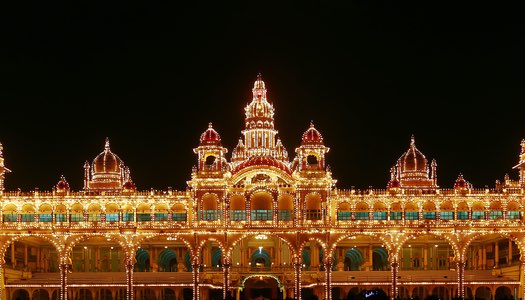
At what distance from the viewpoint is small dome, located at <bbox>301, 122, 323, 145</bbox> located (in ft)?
217

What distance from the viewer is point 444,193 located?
6562cm

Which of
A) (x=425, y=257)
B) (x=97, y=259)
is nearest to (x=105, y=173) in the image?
(x=97, y=259)

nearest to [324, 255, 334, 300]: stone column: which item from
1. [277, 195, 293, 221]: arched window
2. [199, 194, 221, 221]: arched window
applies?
[277, 195, 293, 221]: arched window

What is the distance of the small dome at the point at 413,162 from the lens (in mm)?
72625

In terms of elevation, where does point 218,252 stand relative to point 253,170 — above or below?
below

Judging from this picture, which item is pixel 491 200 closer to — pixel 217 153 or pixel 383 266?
pixel 383 266

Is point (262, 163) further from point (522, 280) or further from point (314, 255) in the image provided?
point (522, 280)

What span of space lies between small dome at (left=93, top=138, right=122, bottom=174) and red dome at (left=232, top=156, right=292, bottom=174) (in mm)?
11830

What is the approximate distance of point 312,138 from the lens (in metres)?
66.2

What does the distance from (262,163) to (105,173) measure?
14764 millimetres

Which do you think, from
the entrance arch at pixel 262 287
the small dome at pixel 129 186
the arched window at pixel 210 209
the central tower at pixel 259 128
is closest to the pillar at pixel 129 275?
the arched window at pixel 210 209

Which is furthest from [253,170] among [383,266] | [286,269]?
[383,266]

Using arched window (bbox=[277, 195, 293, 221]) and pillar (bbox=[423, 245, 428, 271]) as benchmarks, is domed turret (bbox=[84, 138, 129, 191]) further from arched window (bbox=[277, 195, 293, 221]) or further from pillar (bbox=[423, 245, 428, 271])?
pillar (bbox=[423, 245, 428, 271])

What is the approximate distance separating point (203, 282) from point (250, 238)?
6.81 m
